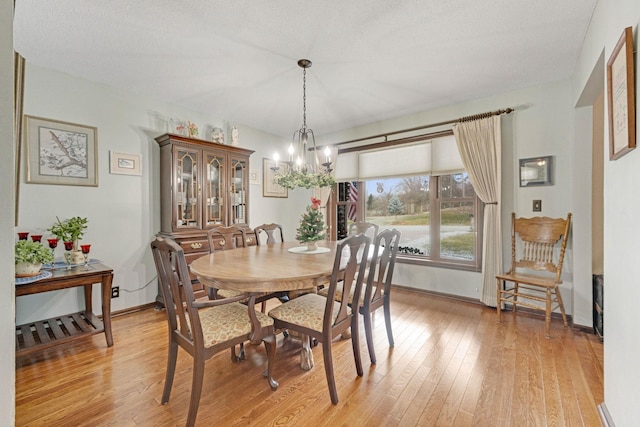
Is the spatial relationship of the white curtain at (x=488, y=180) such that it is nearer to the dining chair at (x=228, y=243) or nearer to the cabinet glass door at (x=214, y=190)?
the dining chair at (x=228, y=243)

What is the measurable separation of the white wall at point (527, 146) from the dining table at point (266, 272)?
211 cm

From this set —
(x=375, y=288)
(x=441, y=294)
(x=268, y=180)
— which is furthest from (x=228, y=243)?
(x=441, y=294)

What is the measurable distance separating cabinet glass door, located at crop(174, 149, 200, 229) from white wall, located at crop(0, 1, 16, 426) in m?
2.56

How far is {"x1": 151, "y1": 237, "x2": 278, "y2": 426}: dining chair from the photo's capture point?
1.51 metres

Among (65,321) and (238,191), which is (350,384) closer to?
(65,321)

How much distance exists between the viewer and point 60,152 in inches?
109

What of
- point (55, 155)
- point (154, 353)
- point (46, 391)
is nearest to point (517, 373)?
point (154, 353)

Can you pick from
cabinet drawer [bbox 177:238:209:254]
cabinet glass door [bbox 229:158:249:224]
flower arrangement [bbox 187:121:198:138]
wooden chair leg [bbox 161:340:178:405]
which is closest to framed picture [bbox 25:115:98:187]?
flower arrangement [bbox 187:121:198:138]

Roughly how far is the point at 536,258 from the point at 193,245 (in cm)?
381

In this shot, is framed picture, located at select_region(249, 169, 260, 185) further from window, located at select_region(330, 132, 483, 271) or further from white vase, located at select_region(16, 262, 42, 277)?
white vase, located at select_region(16, 262, 42, 277)

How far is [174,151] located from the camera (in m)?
3.28

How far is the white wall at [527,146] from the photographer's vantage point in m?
2.88

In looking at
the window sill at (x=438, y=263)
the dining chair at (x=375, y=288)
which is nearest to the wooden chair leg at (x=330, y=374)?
the dining chair at (x=375, y=288)

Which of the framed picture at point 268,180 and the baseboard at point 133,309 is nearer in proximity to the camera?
the baseboard at point 133,309
